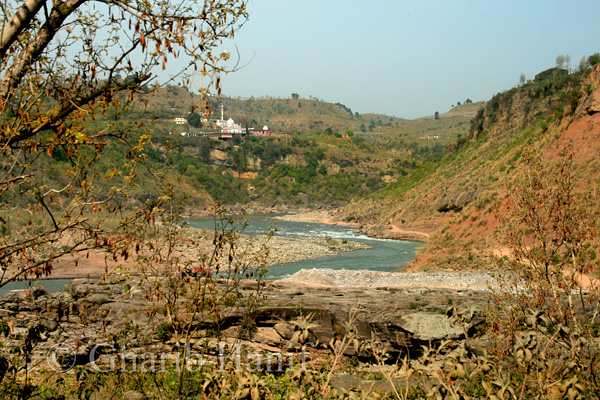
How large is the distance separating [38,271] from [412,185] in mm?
47962

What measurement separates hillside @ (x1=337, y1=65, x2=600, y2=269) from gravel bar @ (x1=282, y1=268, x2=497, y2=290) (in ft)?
4.20

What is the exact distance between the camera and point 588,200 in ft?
15.8

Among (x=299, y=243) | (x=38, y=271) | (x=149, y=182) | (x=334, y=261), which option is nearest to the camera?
(x=38, y=271)

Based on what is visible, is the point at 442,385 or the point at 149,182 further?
the point at 149,182

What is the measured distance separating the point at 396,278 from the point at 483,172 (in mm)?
16553

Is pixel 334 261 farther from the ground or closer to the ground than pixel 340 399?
closer to the ground

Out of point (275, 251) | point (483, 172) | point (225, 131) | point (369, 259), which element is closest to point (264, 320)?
point (369, 259)

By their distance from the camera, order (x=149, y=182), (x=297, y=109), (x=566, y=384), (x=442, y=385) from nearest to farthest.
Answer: (x=566, y=384) < (x=442, y=385) < (x=149, y=182) < (x=297, y=109)

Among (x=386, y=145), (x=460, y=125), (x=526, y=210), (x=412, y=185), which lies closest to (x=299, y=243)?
(x=412, y=185)

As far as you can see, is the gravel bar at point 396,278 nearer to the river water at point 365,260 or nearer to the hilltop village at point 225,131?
the river water at point 365,260

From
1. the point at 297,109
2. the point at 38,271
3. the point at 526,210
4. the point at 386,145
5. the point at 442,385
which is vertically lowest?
the point at 442,385

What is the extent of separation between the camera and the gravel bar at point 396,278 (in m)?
17.8

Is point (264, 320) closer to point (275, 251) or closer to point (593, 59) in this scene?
point (275, 251)

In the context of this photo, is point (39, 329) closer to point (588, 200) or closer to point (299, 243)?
point (588, 200)
